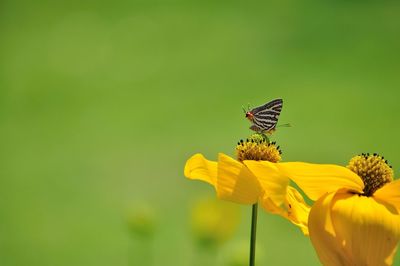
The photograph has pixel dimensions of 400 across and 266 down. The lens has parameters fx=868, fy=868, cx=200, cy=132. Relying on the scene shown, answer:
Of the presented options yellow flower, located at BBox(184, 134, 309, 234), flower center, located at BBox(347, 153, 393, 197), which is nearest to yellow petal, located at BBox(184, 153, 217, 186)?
yellow flower, located at BBox(184, 134, 309, 234)

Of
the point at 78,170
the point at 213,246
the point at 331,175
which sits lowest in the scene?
the point at 78,170

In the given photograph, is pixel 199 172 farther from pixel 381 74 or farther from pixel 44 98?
pixel 381 74

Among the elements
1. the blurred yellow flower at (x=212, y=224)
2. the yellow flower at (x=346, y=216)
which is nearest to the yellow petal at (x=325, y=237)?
the yellow flower at (x=346, y=216)

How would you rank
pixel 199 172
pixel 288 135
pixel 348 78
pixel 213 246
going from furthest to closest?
1. pixel 348 78
2. pixel 288 135
3. pixel 213 246
4. pixel 199 172

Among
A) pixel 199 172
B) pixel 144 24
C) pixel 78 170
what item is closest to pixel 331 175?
pixel 199 172

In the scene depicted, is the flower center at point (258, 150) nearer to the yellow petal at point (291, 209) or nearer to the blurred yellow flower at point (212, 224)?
the yellow petal at point (291, 209)

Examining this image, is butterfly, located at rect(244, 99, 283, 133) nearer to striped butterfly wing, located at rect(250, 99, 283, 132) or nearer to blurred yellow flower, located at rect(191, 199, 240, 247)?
striped butterfly wing, located at rect(250, 99, 283, 132)
